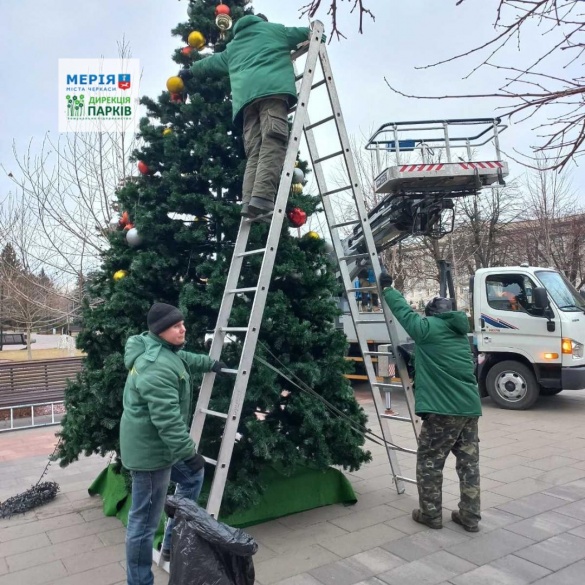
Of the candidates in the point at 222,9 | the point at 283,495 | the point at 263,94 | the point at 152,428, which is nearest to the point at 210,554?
the point at 152,428

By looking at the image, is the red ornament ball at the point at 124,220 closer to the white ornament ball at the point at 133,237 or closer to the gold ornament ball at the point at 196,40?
the white ornament ball at the point at 133,237

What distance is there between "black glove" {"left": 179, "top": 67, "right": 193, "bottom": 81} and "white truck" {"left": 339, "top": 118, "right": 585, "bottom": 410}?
4539 mm

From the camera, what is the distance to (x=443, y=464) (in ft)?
13.5

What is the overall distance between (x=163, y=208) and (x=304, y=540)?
9.69ft

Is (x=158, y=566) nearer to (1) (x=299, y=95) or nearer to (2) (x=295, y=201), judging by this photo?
(2) (x=295, y=201)

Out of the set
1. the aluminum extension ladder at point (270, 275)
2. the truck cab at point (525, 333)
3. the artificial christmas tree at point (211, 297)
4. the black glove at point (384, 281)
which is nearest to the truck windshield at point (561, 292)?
the truck cab at point (525, 333)

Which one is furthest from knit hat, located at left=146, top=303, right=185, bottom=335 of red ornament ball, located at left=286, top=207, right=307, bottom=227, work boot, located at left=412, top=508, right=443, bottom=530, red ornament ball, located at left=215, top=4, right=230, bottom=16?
red ornament ball, located at left=215, top=4, right=230, bottom=16

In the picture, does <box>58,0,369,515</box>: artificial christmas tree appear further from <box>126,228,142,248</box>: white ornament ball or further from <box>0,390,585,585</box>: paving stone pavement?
<box>0,390,585,585</box>: paving stone pavement

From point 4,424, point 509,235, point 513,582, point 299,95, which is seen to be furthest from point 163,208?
point 509,235

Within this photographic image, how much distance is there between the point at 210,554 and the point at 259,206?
90.9 inches

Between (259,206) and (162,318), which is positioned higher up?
(259,206)

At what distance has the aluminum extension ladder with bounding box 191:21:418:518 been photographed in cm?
345

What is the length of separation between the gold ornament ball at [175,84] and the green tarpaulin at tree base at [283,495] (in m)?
3.41

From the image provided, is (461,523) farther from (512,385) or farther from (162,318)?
(512,385)
